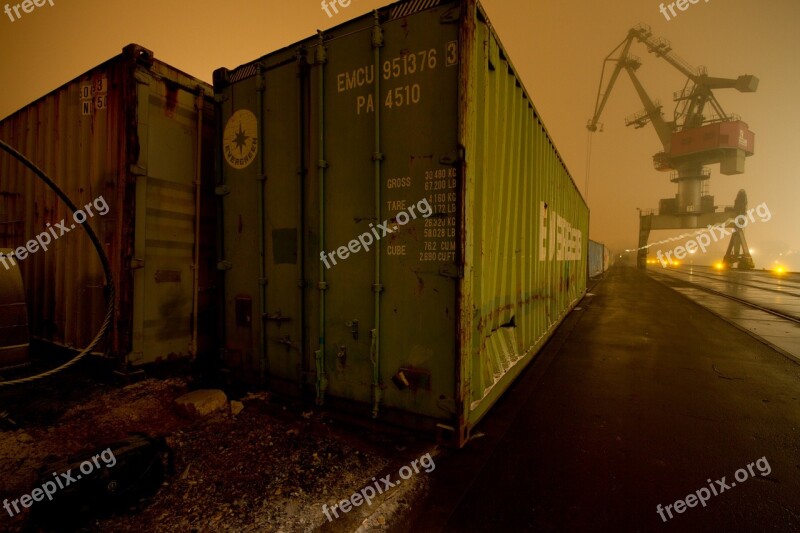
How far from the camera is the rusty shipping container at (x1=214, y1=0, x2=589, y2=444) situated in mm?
2934

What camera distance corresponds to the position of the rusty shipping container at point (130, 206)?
3.99 metres

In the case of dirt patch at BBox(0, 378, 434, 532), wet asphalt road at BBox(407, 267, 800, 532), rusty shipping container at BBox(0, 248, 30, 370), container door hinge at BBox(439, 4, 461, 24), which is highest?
container door hinge at BBox(439, 4, 461, 24)

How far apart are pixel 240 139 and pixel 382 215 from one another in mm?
2261

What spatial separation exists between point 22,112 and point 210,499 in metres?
6.66

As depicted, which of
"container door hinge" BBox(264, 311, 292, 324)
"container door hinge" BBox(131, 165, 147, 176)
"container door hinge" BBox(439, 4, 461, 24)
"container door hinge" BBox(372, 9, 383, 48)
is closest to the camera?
"container door hinge" BBox(439, 4, 461, 24)

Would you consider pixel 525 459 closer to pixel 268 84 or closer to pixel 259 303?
pixel 259 303

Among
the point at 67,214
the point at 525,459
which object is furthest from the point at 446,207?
the point at 67,214

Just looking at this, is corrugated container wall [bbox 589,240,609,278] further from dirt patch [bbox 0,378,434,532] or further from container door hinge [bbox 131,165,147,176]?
container door hinge [bbox 131,165,147,176]

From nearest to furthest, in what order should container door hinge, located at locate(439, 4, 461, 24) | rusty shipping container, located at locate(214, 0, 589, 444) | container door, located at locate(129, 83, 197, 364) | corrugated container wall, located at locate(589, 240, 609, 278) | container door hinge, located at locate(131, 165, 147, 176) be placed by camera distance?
container door hinge, located at locate(439, 4, 461, 24), rusty shipping container, located at locate(214, 0, 589, 444), container door hinge, located at locate(131, 165, 147, 176), container door, located at locate(129, 83, 197, 364), corrugated container wall, located at locate(589, 240, 609, 278)

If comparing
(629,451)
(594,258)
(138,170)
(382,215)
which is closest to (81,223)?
(138,170)

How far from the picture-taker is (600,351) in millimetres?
6574

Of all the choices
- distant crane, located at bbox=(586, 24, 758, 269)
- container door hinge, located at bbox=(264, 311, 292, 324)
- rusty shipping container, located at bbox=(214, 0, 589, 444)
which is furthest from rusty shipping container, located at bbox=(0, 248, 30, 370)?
distant crane, located at bbox=(586, 24, 758, 269)

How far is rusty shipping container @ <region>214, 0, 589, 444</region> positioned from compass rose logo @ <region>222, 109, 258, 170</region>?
21mm

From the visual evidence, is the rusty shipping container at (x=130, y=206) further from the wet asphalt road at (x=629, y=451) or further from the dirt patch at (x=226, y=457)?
the wet asphalt road at (x=629, y=451)
